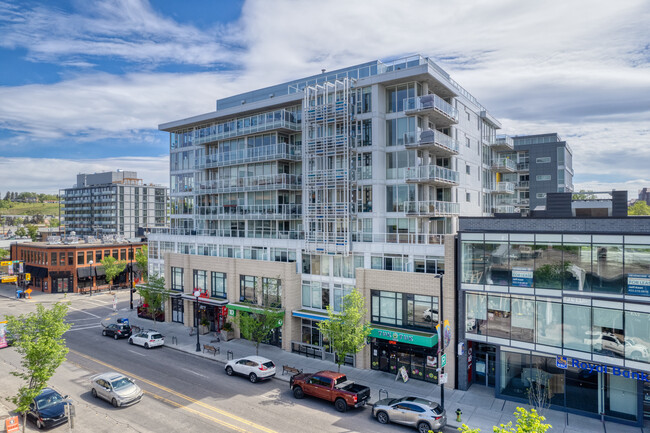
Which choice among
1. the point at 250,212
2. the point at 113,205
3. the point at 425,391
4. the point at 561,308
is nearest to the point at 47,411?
the point at 425,391

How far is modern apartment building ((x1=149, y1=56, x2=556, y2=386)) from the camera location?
29.5m

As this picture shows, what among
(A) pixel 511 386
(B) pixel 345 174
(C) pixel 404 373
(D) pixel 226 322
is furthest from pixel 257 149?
(A) pixel 511 386

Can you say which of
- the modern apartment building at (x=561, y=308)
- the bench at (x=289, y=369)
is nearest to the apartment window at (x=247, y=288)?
the bench at (x=289, y=369)

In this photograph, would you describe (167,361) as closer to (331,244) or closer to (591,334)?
(331,244)

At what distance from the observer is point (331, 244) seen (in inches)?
1287

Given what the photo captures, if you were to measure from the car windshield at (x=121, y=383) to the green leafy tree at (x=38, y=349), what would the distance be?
13.0ft

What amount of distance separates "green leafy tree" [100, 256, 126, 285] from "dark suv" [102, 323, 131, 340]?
25.1 metres

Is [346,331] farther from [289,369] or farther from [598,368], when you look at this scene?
[598,368]

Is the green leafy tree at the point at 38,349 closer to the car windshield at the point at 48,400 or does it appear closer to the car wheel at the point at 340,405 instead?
the car windshield at the point at 48,400

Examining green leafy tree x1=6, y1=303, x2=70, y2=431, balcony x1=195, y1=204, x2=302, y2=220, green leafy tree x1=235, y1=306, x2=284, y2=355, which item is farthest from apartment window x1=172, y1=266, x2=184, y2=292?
green leafy tree x1=6, y1=303, x2=70, y2=431

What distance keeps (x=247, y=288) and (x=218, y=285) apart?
4.31 metres

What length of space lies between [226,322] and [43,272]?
42540 mm

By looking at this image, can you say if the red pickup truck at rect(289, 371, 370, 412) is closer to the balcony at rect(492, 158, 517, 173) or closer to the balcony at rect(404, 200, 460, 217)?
the balcony at rect(404, 200, 460, 217)

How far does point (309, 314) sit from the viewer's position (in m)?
32.7
